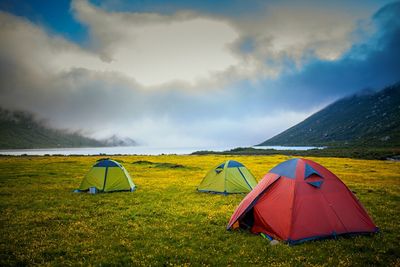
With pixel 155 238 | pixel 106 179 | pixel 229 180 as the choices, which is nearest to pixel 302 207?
Answer: pixel 155 238

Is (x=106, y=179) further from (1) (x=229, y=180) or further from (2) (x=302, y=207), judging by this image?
(2) (x=302, y=207)

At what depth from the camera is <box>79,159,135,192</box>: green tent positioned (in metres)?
24.5

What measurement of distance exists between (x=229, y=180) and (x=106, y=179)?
12188 millimetres

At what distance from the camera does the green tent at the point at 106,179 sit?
80.5 feet

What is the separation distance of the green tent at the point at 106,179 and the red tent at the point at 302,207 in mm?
15300

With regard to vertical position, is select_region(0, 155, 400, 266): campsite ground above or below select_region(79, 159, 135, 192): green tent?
below

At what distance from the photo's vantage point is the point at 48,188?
27.3 m

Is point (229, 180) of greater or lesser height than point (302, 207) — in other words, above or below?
below

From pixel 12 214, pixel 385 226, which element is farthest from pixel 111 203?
pixel 385 226

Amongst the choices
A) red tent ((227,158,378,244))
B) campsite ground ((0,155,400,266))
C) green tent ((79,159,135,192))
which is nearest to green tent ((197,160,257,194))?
campsite ground ((0,155,400,266))

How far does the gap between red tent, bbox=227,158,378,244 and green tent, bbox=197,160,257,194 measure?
1005 centimetres

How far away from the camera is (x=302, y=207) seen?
11469 mm

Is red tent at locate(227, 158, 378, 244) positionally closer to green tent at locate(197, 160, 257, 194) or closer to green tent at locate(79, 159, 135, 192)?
green tent at locate(197, 160, 257, 194)

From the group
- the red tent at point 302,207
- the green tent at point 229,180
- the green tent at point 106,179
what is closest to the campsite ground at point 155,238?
the red tent at point 302,207
